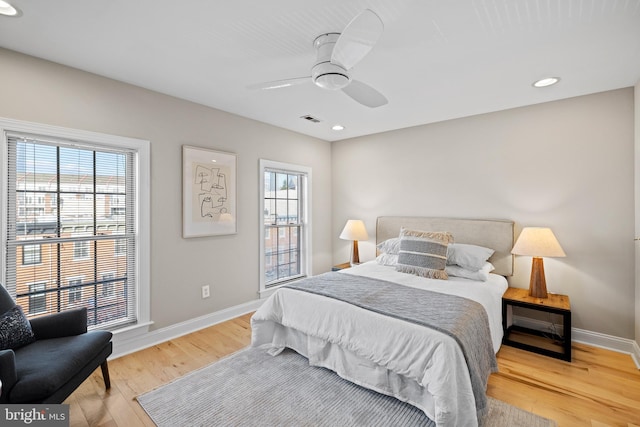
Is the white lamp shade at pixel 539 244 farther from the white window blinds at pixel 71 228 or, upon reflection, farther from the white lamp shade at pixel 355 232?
the white window blinds at pixel 71 228

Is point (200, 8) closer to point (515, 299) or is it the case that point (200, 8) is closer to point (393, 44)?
point (393, 44)

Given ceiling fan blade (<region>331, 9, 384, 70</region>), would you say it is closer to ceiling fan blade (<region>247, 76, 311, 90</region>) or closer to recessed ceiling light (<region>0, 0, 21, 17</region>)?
ceiling fan blade (<region>247, 76, 311, 90</region>)

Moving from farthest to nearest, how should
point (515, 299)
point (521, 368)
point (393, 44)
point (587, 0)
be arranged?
point (515, 299), point (521, 368), point (393, 44), point (587, 0)

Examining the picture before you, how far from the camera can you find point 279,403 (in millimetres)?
2037

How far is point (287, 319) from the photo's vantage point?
8.26ft

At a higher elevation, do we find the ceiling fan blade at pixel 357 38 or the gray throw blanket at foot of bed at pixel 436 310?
the ceiling fan blade at pixel 357 38

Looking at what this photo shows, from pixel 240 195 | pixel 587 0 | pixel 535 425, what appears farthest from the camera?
pixel 240 195

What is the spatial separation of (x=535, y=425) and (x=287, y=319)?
1.83 meters

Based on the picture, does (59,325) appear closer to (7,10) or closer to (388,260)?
(7,10)

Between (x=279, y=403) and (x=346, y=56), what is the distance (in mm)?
2309

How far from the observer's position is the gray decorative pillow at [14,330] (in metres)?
1.75

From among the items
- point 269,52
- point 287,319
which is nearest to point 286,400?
point 287,319

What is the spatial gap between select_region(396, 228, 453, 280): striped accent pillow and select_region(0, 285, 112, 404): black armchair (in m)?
2.70

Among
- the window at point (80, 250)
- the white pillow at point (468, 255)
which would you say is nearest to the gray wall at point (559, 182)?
the white pillow at point (468, 255)
